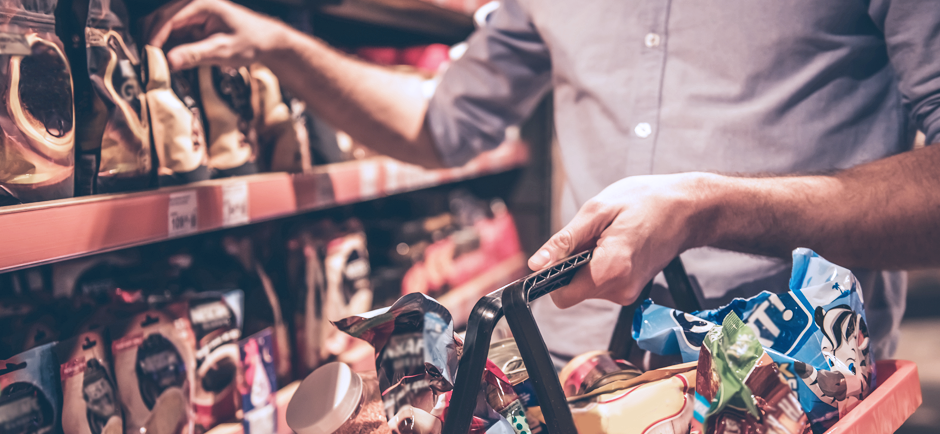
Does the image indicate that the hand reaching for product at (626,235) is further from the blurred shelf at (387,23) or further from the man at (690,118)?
the blurred shelf at (387,23)

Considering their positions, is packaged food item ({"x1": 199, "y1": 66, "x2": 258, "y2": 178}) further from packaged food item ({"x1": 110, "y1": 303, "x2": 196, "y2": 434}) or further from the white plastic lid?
the white plastic lid

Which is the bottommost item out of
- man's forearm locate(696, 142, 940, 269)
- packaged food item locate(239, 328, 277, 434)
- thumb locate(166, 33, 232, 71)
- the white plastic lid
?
packaged food item locate(239, 328, 277, 434)

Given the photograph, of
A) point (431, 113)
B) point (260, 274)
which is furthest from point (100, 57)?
point (431, 113)

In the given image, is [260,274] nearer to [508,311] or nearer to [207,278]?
[207,278]

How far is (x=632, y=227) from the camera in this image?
23.9 inches

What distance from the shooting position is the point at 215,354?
95 cm

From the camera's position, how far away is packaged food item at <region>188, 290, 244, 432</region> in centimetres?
93

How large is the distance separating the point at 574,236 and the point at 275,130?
0.78 meters

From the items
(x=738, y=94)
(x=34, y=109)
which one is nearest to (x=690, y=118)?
(x=738, y=94)

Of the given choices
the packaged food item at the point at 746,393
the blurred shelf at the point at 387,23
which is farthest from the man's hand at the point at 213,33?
the packaged food item at the point at 746,393

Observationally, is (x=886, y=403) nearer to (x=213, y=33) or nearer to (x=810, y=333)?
(x=810, y=333)

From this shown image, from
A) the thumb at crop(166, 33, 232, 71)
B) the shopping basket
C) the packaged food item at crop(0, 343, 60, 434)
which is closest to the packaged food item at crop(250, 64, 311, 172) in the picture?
the thumb at crop(166, 33, 232, 71)

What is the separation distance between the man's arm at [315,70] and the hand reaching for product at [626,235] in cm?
70

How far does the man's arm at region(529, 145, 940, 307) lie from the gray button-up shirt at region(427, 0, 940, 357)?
0.14 m
